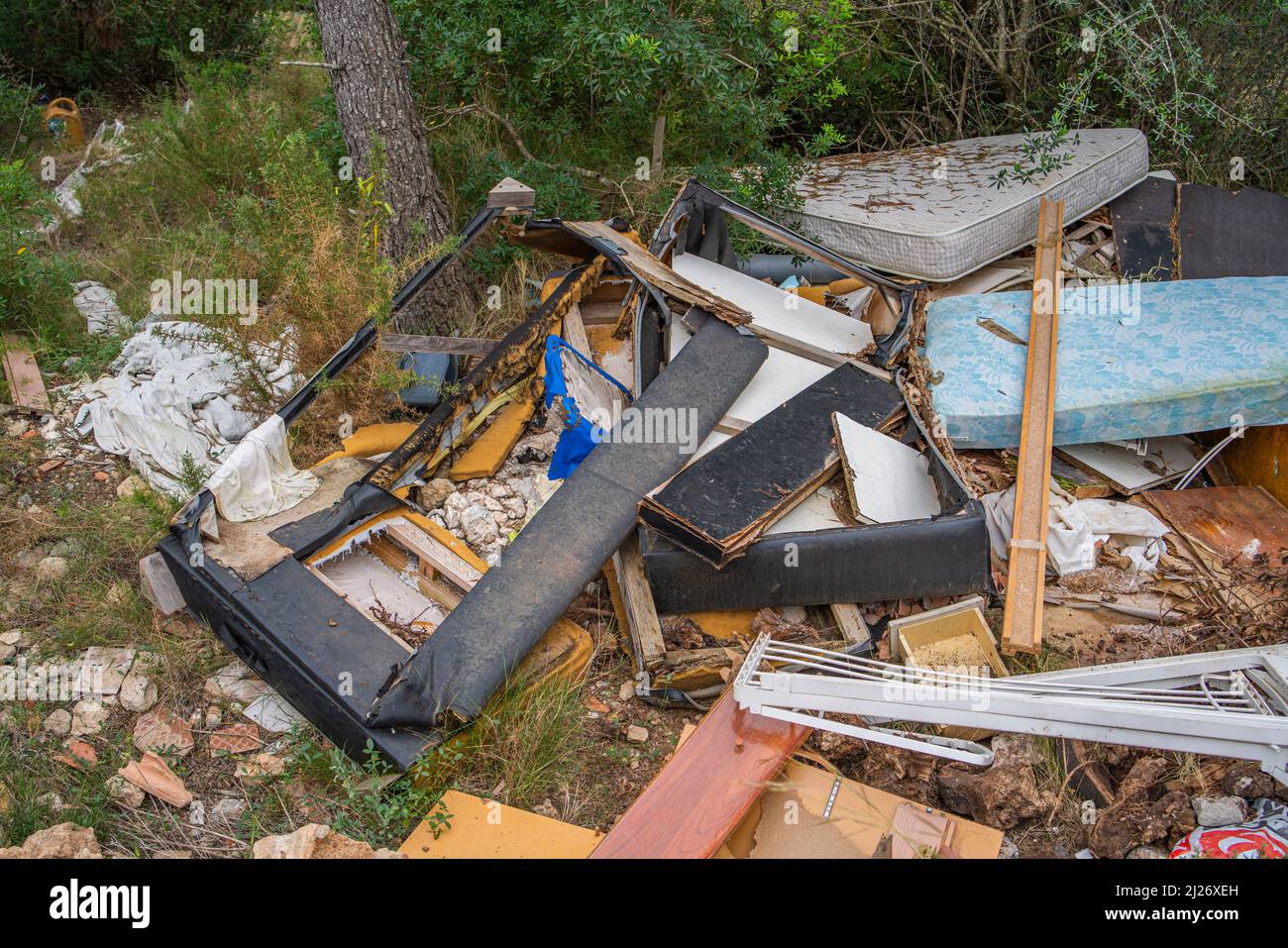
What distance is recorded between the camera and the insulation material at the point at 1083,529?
3.71 metres

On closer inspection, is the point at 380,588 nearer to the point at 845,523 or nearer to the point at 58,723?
the point at 58,723

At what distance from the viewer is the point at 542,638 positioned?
326 centimetres

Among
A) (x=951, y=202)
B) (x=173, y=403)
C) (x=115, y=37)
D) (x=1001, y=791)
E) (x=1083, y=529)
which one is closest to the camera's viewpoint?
(x=1001, y=791)

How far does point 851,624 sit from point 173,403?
3.22m

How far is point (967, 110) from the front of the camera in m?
6.53

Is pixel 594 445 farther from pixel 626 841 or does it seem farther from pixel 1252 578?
pixel 1252 578

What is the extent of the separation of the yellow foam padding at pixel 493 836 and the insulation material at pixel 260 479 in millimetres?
1379

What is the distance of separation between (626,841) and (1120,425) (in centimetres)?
275

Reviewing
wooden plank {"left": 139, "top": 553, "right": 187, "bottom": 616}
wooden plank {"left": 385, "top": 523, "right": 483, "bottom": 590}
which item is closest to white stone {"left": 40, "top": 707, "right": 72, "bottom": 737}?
wooden plank {"left": 139, "top": 553, "right": 187, "bottom": 616}

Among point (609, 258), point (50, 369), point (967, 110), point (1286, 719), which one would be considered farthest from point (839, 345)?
point (50, 369)

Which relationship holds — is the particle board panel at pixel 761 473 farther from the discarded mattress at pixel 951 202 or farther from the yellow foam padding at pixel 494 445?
the discarded mattress at pixel 951 202

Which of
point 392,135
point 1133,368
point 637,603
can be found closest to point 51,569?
point 637,603

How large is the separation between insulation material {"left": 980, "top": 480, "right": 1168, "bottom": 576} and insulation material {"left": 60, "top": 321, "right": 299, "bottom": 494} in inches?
129

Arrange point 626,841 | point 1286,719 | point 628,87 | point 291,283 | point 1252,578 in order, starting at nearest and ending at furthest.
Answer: point 1286,719 → point 626,841 → point 1252,578 → point 291,283 → point 628,87
